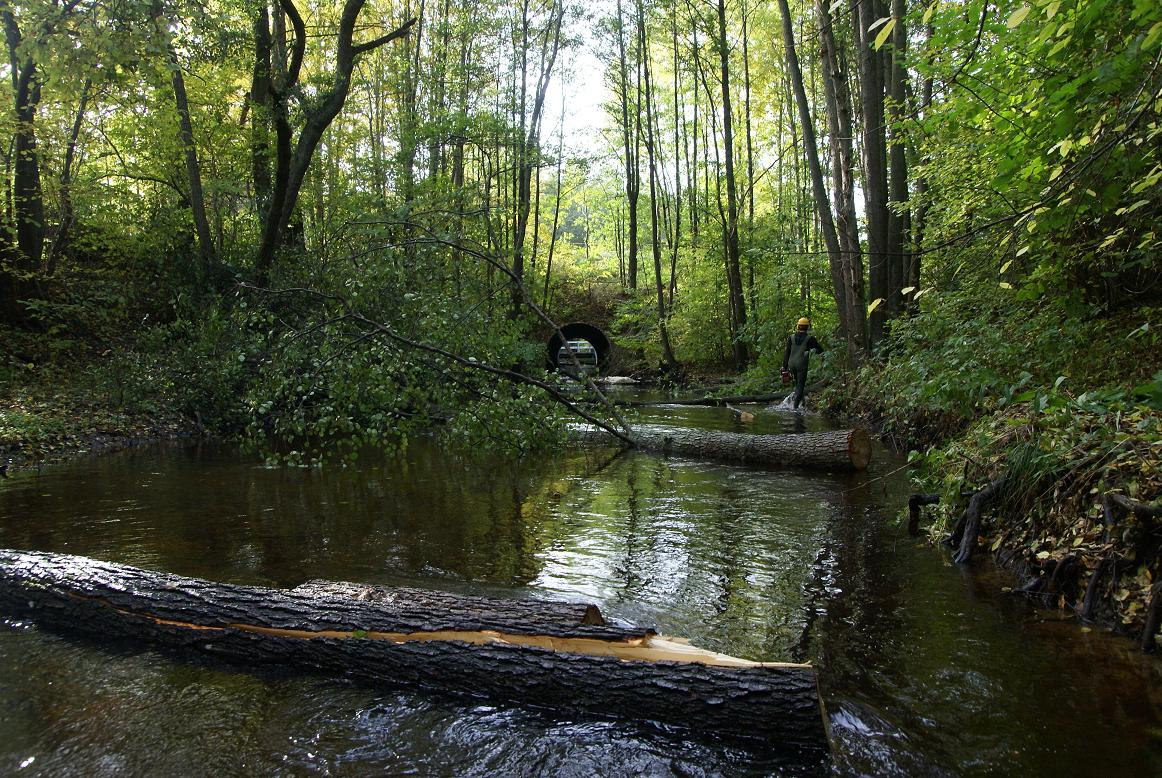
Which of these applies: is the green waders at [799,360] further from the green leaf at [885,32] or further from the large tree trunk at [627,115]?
the large tree trunk at [627,115]

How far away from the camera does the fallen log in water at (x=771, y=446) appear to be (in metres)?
8.73

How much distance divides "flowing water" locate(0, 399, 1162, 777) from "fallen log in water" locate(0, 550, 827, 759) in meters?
0.11

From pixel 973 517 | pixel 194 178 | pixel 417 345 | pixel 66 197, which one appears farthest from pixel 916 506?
pixel 66 197

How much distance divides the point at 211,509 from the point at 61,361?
11.4 meters

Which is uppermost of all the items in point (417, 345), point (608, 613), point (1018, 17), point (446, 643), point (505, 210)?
point (505, 210)

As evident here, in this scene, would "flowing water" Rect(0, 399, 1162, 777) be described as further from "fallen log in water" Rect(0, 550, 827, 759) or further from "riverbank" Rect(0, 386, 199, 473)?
"riverbank" Rect(0, 386, 199, 473)

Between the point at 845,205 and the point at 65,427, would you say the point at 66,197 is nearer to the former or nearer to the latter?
the point at 65,427

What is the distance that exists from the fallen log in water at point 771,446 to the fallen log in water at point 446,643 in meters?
6.10

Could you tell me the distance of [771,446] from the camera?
9.58 meters

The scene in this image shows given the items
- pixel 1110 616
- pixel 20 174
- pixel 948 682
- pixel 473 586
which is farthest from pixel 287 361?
pixel 20 174

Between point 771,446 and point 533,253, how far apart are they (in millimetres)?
21484

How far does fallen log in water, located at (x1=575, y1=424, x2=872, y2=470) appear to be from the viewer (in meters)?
8.73

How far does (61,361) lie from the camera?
15.4m

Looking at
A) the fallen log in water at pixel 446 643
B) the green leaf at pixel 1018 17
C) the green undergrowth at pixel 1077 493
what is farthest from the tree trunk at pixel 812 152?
the fallen log in water at pixel 446 643
